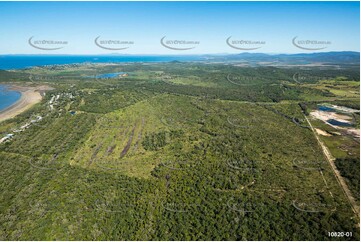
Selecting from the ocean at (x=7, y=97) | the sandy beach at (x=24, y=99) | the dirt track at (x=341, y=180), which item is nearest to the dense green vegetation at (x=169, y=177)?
the dirt track at (x=341, y=180)

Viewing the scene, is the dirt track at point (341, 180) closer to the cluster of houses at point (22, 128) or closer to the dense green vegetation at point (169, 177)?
the dense green vegetation at point (169, 177)

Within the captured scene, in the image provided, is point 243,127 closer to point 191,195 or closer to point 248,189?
point 248,189

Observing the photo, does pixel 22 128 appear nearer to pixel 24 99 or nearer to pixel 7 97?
pixel 24 99

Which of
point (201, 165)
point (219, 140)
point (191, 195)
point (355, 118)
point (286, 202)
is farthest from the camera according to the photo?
point (355, 118)

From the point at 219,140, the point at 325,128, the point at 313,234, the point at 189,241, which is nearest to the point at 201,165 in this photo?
the point at 219,140

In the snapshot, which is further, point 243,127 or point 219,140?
point 243,127

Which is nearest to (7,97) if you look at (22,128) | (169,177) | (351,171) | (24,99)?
(24,99)

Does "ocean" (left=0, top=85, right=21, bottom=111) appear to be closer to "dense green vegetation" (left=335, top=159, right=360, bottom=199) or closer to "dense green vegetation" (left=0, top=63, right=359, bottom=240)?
"dense green vegetation" (left=0, top=63, right=359, bottom=240)
